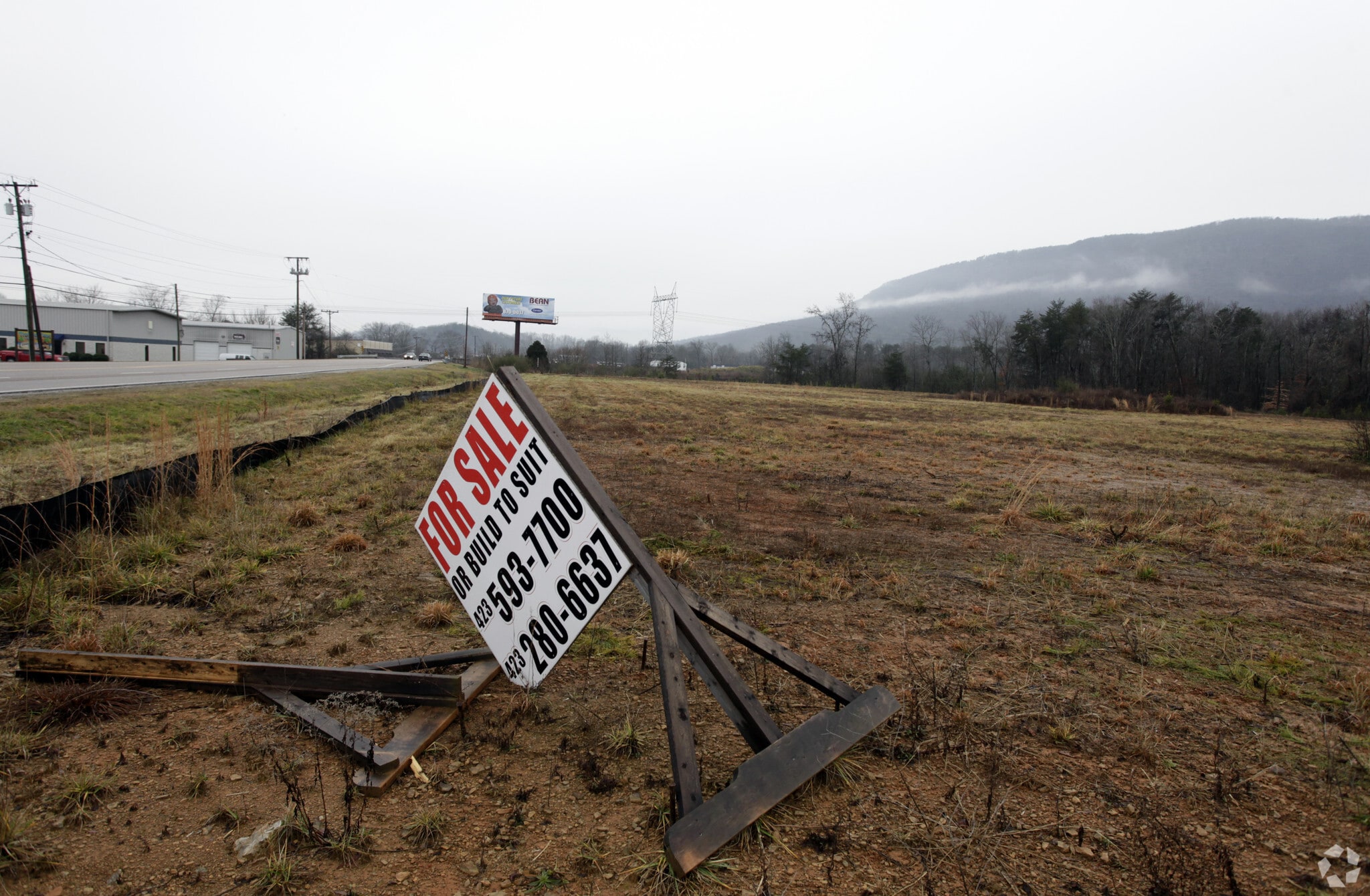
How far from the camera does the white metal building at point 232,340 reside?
69188 millimetres

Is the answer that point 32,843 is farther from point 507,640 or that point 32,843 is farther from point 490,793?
point 507,640

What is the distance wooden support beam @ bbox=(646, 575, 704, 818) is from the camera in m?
2.36

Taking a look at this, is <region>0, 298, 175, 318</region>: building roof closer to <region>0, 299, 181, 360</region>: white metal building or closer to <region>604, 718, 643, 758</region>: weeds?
<region>0, 299, 181, 360</region>: white metal building

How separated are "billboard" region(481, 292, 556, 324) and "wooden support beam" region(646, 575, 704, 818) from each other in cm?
7902

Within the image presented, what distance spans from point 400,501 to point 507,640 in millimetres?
5219

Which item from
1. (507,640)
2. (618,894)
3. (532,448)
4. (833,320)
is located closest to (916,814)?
(618,894)

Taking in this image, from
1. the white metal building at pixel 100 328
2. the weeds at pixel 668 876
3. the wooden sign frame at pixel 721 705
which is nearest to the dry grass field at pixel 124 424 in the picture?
the wooden sign frame at pixel 721 705

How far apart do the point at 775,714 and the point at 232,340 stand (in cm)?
9024

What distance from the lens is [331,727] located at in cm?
294

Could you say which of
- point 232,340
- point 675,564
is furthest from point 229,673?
point 232,340

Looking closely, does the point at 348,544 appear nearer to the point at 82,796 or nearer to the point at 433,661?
the point at 433,661

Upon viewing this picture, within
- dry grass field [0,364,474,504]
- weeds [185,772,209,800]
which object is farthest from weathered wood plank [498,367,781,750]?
dry grass field [0,364,474,504]

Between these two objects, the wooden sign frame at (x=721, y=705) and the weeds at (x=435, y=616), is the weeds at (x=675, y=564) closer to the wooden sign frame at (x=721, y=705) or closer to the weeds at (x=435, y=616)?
the weeds at (x=435, y=616)

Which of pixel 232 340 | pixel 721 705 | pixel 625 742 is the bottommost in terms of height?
pixel 625 742
